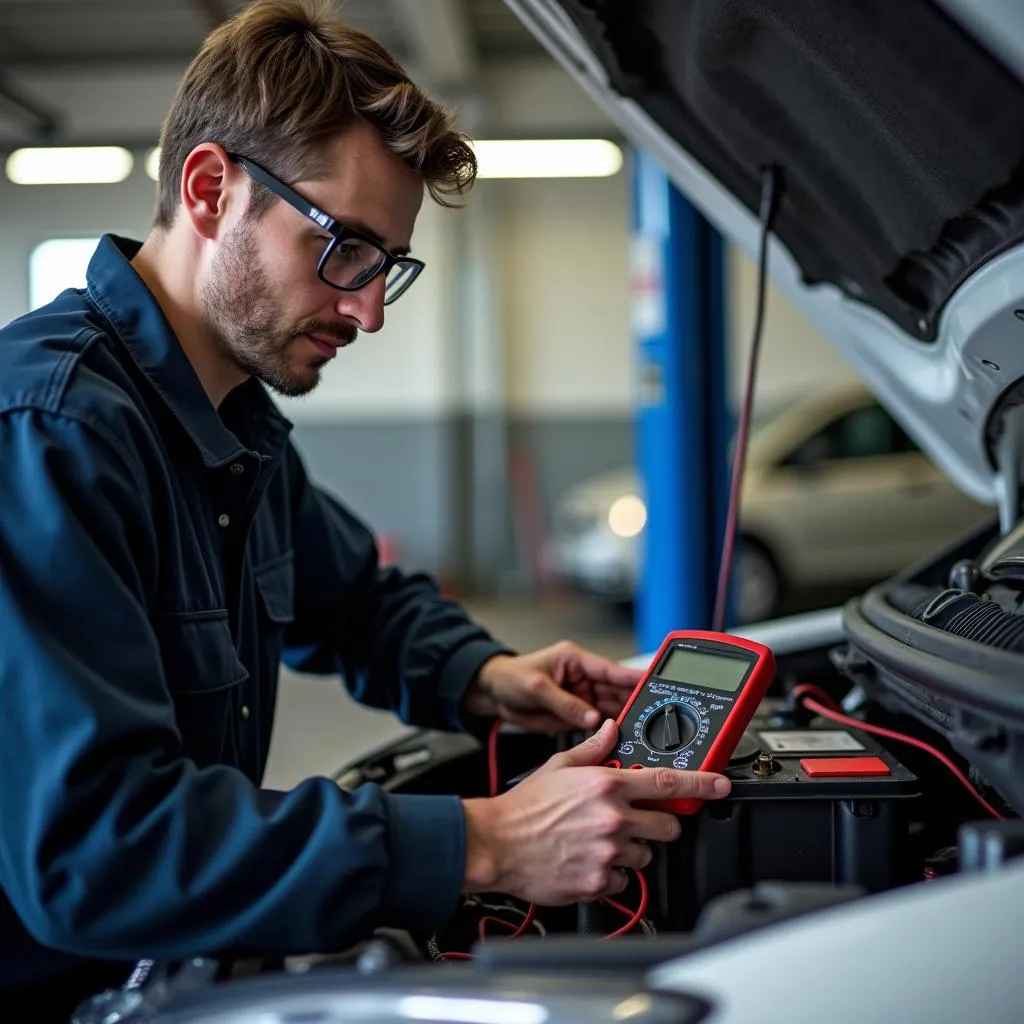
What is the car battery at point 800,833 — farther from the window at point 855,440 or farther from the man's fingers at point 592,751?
the window at point 855,440

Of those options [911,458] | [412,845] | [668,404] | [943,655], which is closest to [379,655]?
[412,845]

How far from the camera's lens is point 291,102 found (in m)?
1.14

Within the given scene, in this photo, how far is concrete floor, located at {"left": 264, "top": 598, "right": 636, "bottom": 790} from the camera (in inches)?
146

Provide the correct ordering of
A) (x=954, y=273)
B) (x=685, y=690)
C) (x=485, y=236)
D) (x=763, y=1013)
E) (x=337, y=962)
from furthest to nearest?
1. (x=485, y=236)
2. (x=954, y=273)
3. (x=685, y=690)
4. (x=337, y=962)
5. (x=763, y=1013)

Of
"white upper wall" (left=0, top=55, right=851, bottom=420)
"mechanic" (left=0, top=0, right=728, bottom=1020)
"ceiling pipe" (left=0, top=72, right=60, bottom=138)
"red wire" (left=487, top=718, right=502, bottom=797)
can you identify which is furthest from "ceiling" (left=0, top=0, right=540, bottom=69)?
"red wire" (left=487, top=718, right=502, bottom=797)

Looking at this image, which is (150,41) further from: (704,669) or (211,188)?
(704,669)

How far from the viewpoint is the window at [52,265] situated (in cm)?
805

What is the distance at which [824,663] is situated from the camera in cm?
167

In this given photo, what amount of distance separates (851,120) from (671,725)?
62 cm

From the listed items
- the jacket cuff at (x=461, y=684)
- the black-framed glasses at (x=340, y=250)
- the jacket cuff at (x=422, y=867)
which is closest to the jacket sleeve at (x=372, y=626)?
the jacket cuff at (x=461, y=684)

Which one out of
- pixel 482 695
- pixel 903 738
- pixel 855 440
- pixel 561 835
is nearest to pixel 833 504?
pixel 855 440

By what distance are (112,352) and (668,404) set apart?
8.12 feet

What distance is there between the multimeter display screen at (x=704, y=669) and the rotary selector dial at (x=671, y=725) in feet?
0.12

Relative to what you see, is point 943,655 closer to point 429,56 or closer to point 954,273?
point 954,273
